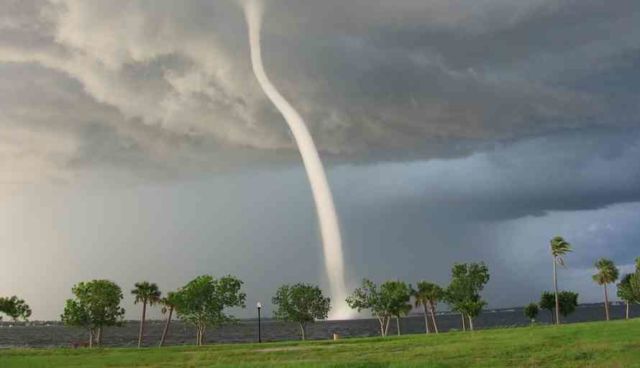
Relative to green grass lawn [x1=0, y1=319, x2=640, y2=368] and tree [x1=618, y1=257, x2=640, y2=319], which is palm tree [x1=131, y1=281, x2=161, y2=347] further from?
tree [x1=618, y1=257, x2=640, y2=319]

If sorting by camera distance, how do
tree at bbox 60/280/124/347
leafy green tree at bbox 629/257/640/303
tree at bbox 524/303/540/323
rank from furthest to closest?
tree at bbox 524/303/540/323 → leafy green tree at bbox 629/257/640/303 → tree at bbox 60/280/124/347

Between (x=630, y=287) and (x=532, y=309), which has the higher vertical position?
(x=630, y=287)

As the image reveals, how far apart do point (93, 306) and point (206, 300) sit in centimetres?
1598

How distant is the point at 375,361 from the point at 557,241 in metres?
70.6

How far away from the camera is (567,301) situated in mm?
116375

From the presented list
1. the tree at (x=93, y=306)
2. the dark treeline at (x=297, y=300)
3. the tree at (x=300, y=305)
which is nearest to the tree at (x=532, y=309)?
the dark treeline at (x=297, y=300)

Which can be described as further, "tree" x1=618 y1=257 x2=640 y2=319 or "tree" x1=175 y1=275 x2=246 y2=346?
"tree" x1=618 y1=257 x2=640 y2=319

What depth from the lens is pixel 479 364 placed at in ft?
112

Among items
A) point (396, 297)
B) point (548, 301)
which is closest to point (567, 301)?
point (548, 301)

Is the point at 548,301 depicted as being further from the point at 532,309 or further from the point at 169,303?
the point at 169,303

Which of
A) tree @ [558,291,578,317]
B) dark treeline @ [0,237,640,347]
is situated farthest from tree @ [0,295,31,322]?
tree @ [558,291,578,317]

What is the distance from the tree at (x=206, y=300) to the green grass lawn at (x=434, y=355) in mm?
33202

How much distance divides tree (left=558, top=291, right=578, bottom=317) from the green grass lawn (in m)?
66.8

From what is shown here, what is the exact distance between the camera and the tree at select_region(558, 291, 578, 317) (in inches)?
4579
